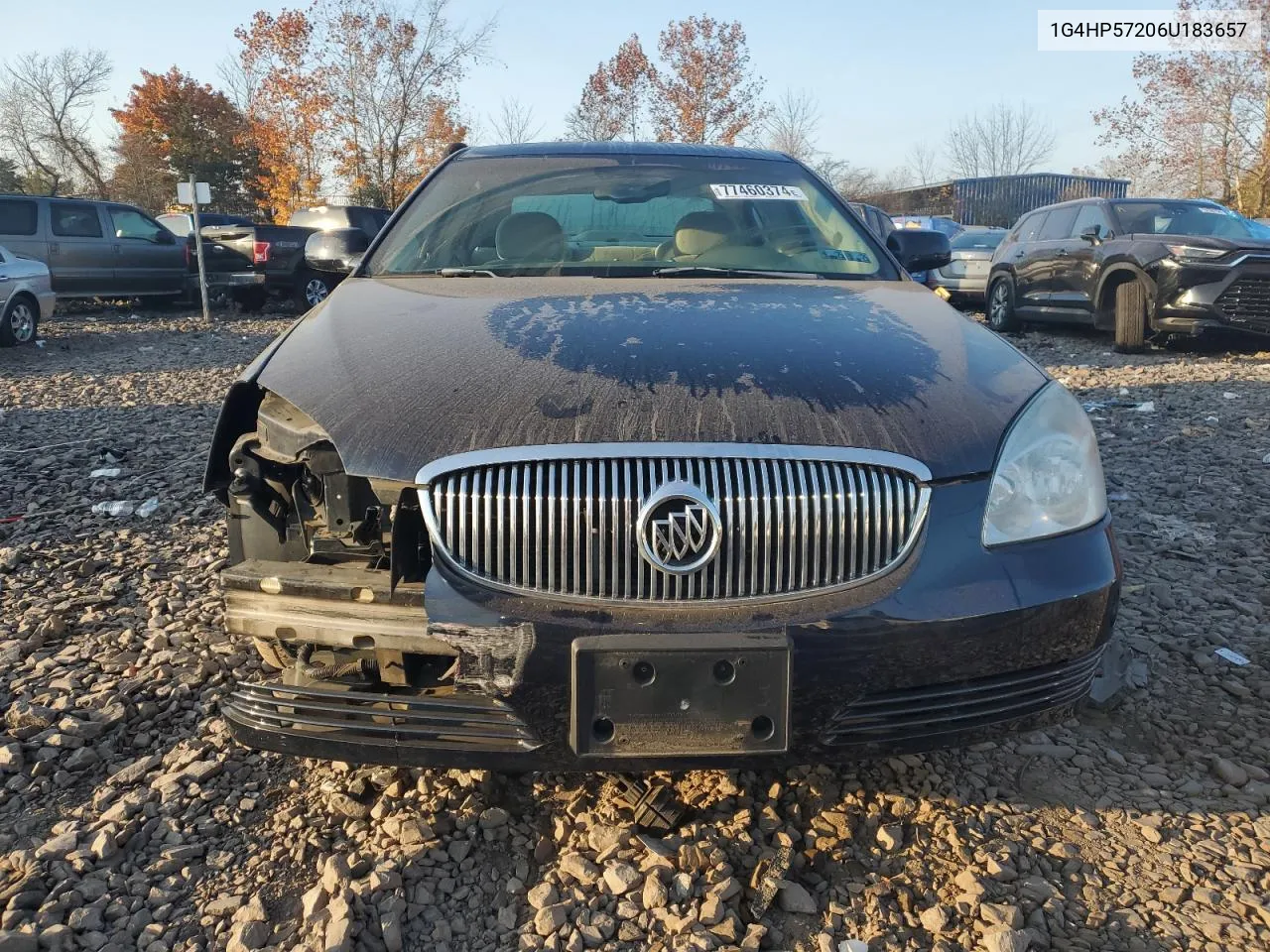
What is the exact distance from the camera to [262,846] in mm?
2018

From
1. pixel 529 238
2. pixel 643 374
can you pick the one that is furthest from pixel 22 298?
pixel 643 374

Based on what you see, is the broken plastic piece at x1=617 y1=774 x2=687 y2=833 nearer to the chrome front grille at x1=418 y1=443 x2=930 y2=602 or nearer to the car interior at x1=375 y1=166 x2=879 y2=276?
the chrome front grille at x1=418 y1=443 x2=930 y2=602

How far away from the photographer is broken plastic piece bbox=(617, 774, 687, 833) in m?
2.09

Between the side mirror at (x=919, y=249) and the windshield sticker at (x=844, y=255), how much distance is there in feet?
1.28

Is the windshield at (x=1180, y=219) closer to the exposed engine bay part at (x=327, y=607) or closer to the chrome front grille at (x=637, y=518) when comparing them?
the chrome front grille at (x=637, y=518)

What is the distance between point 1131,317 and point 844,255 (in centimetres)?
729

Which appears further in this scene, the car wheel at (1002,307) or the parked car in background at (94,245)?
the parked car in background at (94,245)

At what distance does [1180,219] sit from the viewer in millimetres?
9547

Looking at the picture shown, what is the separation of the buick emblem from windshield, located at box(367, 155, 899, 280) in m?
1.37

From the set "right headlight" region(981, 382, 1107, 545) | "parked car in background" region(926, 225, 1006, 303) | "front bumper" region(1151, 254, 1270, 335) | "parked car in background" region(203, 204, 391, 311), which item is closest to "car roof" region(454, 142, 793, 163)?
"right headlight" region(981, 382, 1107, 545)

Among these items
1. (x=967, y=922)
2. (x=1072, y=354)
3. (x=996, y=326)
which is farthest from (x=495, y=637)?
(x=996, y=326)

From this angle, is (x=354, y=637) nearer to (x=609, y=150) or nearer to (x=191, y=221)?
(x=609, y=150)

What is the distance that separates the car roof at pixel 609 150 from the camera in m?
3.56

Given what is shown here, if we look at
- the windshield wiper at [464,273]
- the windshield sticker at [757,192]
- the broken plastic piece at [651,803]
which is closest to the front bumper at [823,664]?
the broken plastic piece at [651,803]
